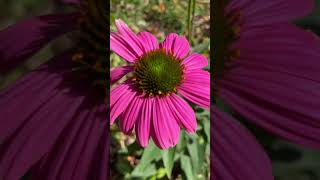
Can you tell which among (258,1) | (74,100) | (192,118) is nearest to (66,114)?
(74,100)

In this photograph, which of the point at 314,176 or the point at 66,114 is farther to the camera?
the point at 314,176

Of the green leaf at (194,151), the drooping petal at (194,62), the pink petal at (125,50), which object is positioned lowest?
the green leaf at (194,151)

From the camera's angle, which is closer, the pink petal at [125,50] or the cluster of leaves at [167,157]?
the pink petal at [125,50]

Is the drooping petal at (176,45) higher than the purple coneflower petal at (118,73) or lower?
higher

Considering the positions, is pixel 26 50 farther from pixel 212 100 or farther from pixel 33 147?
pixel 212 100

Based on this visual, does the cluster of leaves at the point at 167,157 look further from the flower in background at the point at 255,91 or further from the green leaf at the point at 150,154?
the flower in background at the point at 255,91

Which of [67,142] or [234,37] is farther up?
[234,37]

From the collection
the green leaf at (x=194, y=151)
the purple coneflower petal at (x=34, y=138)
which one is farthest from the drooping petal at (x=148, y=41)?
the green leaf at (x=194, y=151)
